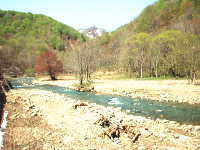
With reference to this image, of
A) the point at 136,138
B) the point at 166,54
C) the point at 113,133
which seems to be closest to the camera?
the point at 136,138

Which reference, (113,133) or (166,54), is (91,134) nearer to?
(113,133)

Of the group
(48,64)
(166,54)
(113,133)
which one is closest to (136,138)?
(113,133)

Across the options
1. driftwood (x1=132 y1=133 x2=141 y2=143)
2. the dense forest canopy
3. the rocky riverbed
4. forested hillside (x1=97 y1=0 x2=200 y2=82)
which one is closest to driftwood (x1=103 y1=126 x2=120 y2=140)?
the rocky riverbed

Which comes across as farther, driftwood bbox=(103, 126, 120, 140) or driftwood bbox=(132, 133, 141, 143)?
driftwood bbox=(103, 126, 120, 140)

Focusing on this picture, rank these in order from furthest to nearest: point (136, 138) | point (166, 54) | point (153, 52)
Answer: point (153, 52) < point (166, 54) < point (136, 138)

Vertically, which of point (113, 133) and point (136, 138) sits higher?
point (113, 133)

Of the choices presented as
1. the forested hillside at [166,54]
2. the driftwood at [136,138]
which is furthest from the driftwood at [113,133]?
the forested hillside at [166,54]

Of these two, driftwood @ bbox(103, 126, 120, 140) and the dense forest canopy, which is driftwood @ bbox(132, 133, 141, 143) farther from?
the dense forest canopy

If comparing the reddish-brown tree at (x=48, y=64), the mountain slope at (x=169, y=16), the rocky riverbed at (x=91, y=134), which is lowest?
the rocky riverbed at (x=91, y=134)

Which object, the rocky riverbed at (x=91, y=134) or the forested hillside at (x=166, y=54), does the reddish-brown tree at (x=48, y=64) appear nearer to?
the forested hillside at (x=166, y=54)

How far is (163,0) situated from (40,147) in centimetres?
20005

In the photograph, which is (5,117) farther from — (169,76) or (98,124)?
(169,76)

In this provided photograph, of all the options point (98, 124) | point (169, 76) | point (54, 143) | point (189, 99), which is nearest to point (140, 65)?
point (169, 76)

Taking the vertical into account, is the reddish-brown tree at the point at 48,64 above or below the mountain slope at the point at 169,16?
below
